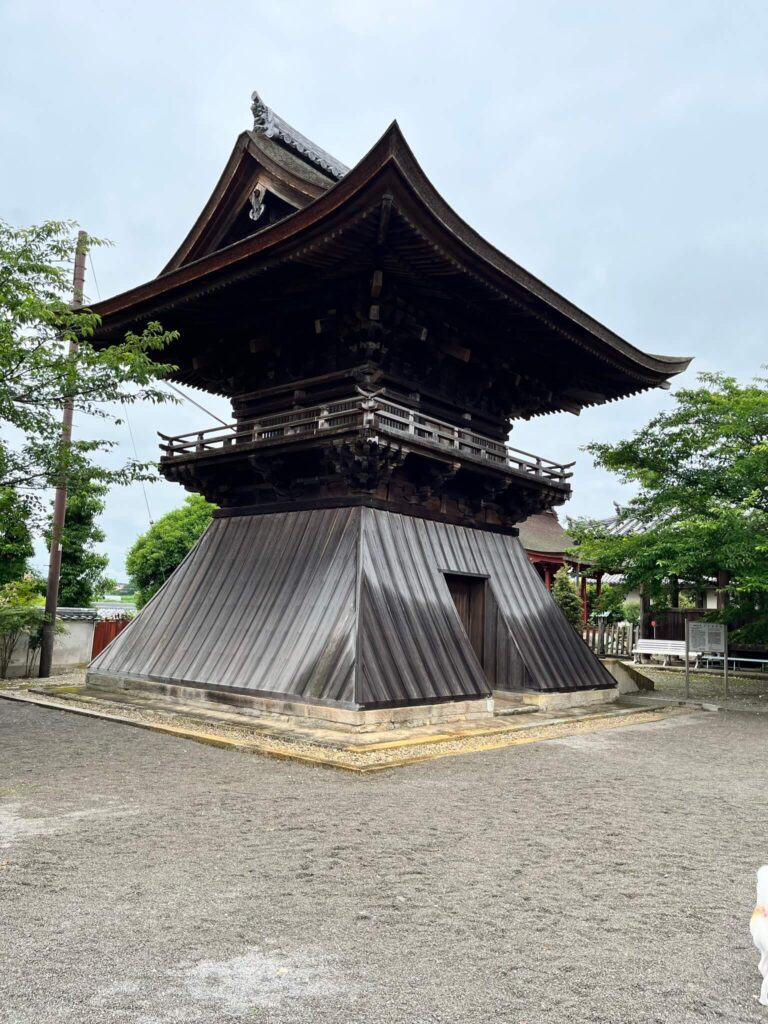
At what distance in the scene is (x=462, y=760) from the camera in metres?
8.38

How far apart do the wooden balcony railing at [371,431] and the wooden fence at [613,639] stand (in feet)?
53.8

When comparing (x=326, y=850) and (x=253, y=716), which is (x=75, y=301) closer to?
(x=253, y=716)

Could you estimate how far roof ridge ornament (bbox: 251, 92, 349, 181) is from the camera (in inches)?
594

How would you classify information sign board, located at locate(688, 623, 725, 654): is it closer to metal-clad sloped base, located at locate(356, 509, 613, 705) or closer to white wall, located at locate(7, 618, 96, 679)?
metal-clad sloped base, located at locate(356, 509, 613, 705)

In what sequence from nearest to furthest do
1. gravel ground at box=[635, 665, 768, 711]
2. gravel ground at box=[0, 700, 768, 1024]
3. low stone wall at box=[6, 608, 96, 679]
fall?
gravel ground at box=[0, 700, 768, 1024] < gravel ground at box=[635, 665, 768, 711] < low stone wall at box=[6, 608, 96, 679]

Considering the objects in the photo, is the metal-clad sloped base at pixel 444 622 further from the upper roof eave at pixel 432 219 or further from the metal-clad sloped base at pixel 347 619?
the upper roof eave at pixel 432 219

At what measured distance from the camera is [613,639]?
101ft

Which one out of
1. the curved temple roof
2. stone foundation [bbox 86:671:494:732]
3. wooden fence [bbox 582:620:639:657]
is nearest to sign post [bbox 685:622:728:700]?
the curved temple roof

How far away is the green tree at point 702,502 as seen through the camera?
44.7ft

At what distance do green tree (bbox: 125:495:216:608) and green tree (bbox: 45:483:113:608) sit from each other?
8693 millimetres

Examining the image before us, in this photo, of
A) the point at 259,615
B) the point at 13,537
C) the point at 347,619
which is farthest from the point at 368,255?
the point at 13,537

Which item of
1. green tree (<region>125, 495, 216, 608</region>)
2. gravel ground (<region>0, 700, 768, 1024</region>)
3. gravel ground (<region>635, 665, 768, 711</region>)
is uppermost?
green tree (<region>125, 495, 216, 608</region>)

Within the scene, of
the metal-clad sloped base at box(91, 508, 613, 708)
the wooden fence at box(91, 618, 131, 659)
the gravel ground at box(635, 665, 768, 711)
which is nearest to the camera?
the metal-clad sloped base at box(91, 508, 613, 708)

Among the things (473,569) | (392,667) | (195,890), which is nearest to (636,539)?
(473,569)
